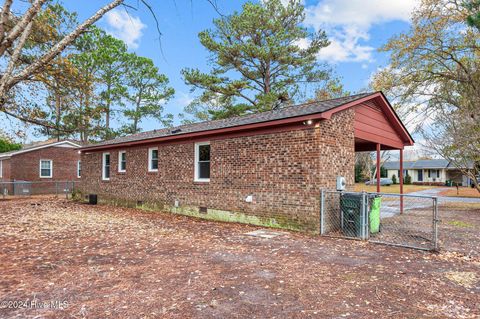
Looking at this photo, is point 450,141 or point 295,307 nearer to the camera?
point 295,307

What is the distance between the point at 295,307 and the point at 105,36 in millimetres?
25398

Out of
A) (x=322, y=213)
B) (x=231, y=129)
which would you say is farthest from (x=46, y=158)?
(x=322, y=213)

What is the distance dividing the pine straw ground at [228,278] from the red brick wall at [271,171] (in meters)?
1.14

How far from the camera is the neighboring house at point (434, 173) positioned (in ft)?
129

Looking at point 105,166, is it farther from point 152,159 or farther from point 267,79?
point 267,79

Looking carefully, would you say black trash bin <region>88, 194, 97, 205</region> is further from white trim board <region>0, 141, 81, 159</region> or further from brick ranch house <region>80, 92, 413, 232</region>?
white trim board <region>0, 141, 81, 159</region>

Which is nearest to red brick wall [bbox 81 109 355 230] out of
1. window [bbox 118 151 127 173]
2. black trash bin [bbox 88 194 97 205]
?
window [bbox 118 151 127 173]

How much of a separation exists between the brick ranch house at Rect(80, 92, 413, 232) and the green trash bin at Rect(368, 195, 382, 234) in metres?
1.14

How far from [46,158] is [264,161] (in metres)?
21.9

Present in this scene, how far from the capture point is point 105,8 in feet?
21.0

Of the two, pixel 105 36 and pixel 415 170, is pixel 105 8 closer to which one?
pixel 105 36

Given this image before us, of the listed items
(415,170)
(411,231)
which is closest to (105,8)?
(411,231)

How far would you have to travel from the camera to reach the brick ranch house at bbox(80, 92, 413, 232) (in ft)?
26.6

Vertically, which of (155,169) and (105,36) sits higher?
(105,36)
